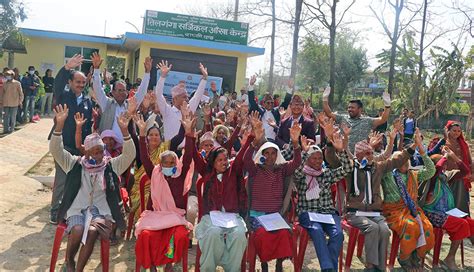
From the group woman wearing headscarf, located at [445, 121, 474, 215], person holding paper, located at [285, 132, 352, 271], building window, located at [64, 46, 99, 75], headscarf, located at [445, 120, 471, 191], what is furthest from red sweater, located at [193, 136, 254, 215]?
building window, located at [64, 46, 99, 75]

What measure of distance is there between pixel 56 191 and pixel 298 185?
2.74m

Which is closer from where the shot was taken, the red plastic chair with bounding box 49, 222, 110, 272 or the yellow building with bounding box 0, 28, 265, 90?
the red plastic chair with bounding box 49, 222, 110, 272

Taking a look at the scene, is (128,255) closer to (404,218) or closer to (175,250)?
(175,250)

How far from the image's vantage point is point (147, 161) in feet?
14.4

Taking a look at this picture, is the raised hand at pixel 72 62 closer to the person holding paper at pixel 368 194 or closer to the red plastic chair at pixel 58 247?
the red plastic chair at pixel 58 247

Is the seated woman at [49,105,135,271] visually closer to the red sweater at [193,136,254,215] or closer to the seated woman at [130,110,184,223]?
the seated woman at [130,110,184,223]

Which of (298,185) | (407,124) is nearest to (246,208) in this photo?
(298,185)

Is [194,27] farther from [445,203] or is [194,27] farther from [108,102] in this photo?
[445,203]

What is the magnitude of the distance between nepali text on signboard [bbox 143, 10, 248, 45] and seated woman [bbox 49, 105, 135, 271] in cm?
1245

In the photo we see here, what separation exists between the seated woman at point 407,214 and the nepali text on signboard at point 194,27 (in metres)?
12.4

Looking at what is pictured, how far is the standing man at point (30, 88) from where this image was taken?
12976 mm

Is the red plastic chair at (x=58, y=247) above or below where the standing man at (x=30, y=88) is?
below

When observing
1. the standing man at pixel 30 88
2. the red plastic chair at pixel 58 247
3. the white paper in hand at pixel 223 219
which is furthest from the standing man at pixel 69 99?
the standing man at pixel 30 88

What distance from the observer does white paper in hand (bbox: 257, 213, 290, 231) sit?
4202 mm
